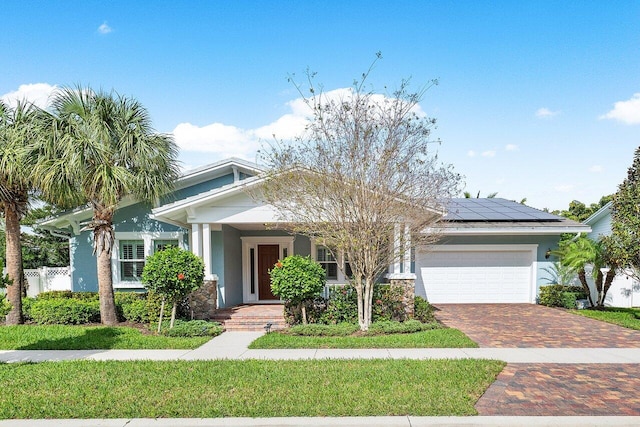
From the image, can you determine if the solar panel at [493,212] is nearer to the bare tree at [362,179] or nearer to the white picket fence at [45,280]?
the bare tree at [362,179]

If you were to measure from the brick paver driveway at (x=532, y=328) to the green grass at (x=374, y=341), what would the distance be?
66cm

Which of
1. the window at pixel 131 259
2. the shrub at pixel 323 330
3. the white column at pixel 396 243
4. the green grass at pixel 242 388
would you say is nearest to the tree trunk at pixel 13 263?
the window at pixel 131 259

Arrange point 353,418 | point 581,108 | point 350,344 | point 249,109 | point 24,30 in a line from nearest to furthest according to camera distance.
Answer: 1. point 353,418
2. point 350,344
3. point 24,30
4. point 249,109
5. point 581,108

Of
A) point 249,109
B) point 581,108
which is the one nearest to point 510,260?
point 581,108

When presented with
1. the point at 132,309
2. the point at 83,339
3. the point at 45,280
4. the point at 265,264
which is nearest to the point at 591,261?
the point at 265,264

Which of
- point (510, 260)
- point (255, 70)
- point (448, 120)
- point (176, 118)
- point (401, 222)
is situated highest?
point (255, 70)

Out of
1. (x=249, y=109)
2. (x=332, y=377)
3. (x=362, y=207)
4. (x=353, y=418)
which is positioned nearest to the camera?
(x=353, y=418)

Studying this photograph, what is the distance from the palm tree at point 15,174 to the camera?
Result: 9508mm

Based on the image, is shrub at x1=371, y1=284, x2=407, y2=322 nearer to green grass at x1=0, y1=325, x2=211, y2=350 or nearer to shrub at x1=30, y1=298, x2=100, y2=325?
green grass at x1=0, y1=325, x2=211, y2=350

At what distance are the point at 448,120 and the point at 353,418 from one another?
290 inches

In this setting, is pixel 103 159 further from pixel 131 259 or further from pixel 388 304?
pixel 388 304

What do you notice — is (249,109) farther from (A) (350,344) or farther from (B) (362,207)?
(A) (350,344)

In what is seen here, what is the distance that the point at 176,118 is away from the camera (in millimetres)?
11344

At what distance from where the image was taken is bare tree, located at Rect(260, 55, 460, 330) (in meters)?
8.82
